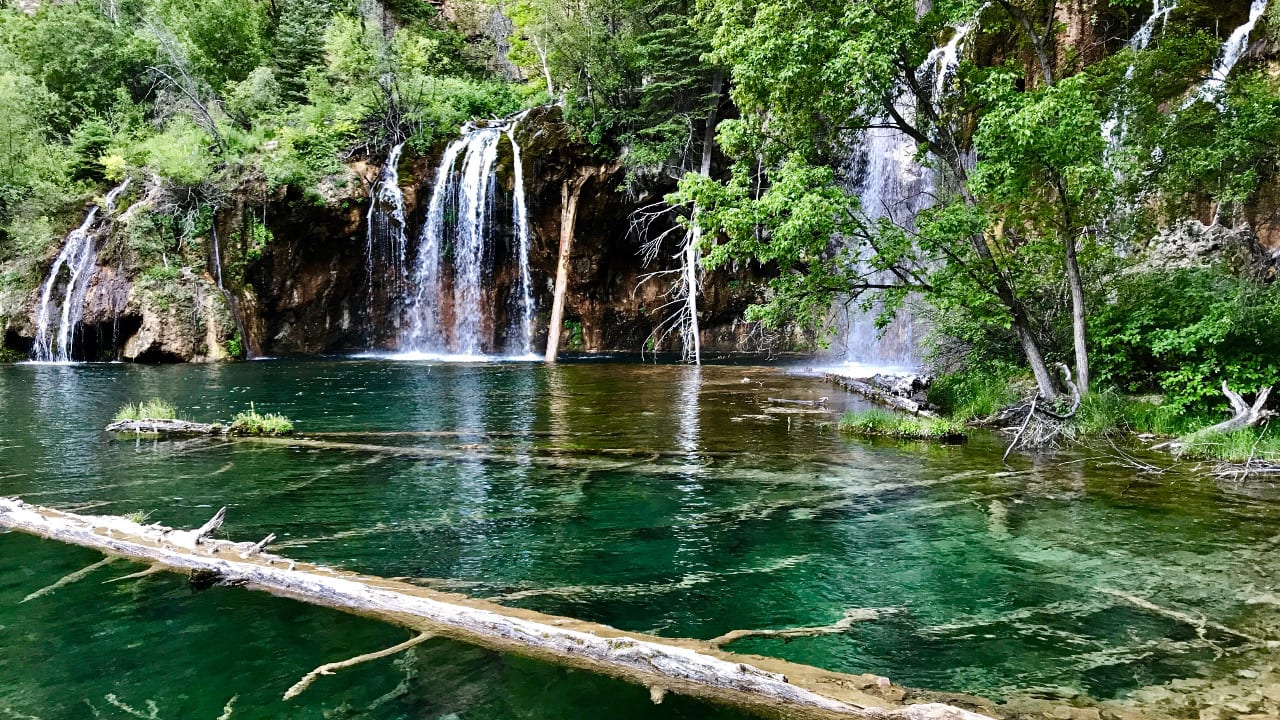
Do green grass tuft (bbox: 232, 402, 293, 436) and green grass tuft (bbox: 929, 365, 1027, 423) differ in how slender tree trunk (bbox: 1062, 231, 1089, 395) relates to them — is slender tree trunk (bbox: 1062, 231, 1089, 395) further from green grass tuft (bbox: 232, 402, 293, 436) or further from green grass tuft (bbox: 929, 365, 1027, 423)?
green grass tuft (bbox: 232, 402, 293, 436)

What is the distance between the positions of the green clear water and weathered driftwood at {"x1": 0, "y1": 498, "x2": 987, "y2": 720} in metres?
0.14

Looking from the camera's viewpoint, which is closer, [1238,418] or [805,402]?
[1238,418]

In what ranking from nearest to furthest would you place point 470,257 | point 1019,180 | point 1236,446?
point 1236,446, point 1019,180, point 470,257

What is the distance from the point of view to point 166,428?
10.7 m

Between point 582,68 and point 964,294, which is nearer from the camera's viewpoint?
point 964,294

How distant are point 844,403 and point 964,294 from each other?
4504 millimetres

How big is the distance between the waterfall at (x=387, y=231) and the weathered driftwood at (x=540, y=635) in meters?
23.9

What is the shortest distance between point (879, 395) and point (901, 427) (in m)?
3.78

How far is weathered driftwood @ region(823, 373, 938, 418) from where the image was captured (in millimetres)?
12497

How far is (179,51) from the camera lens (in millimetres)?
30141

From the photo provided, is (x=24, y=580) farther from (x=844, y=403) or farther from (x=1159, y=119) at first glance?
(x=1159, y=119)

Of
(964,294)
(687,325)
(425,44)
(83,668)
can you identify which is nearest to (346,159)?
(425,44)

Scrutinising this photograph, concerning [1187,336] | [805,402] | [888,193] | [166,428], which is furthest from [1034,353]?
[888,193]

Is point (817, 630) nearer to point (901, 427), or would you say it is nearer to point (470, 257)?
point (901, 427)
